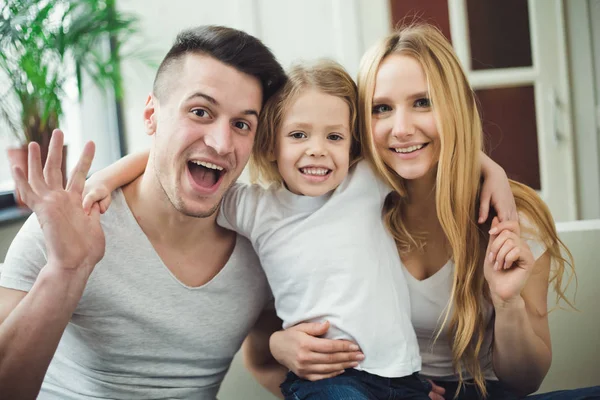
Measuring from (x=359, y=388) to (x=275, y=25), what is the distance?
2.72 m

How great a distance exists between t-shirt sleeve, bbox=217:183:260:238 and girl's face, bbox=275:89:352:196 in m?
0.11

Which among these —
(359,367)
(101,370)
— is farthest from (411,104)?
(101,370)

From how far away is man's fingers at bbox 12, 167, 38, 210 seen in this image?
3.43 ft

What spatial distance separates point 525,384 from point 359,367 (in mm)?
457

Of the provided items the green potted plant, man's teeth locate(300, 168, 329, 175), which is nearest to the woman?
man's teeth locate(300, 168, 329, 175)

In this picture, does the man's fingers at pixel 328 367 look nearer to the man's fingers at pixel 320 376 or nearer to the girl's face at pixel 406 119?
the man's fingers at pixel 320 376

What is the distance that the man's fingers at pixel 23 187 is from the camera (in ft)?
3.43

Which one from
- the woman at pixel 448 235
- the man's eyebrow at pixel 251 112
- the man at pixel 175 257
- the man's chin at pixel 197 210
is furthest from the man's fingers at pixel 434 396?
the man's eyebrow at pixel 251 112

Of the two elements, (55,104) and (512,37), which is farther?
(512,37)

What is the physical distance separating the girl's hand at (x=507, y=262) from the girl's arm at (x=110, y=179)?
85 cm

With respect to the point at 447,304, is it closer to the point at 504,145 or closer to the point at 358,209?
the point at 358,209

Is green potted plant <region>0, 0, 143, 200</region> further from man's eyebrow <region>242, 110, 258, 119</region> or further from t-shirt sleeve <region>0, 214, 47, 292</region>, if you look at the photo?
man's eyebrow <region>242, 110, 258, 119</region>

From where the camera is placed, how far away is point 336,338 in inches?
53.2

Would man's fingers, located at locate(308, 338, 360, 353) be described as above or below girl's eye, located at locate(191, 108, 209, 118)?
below
